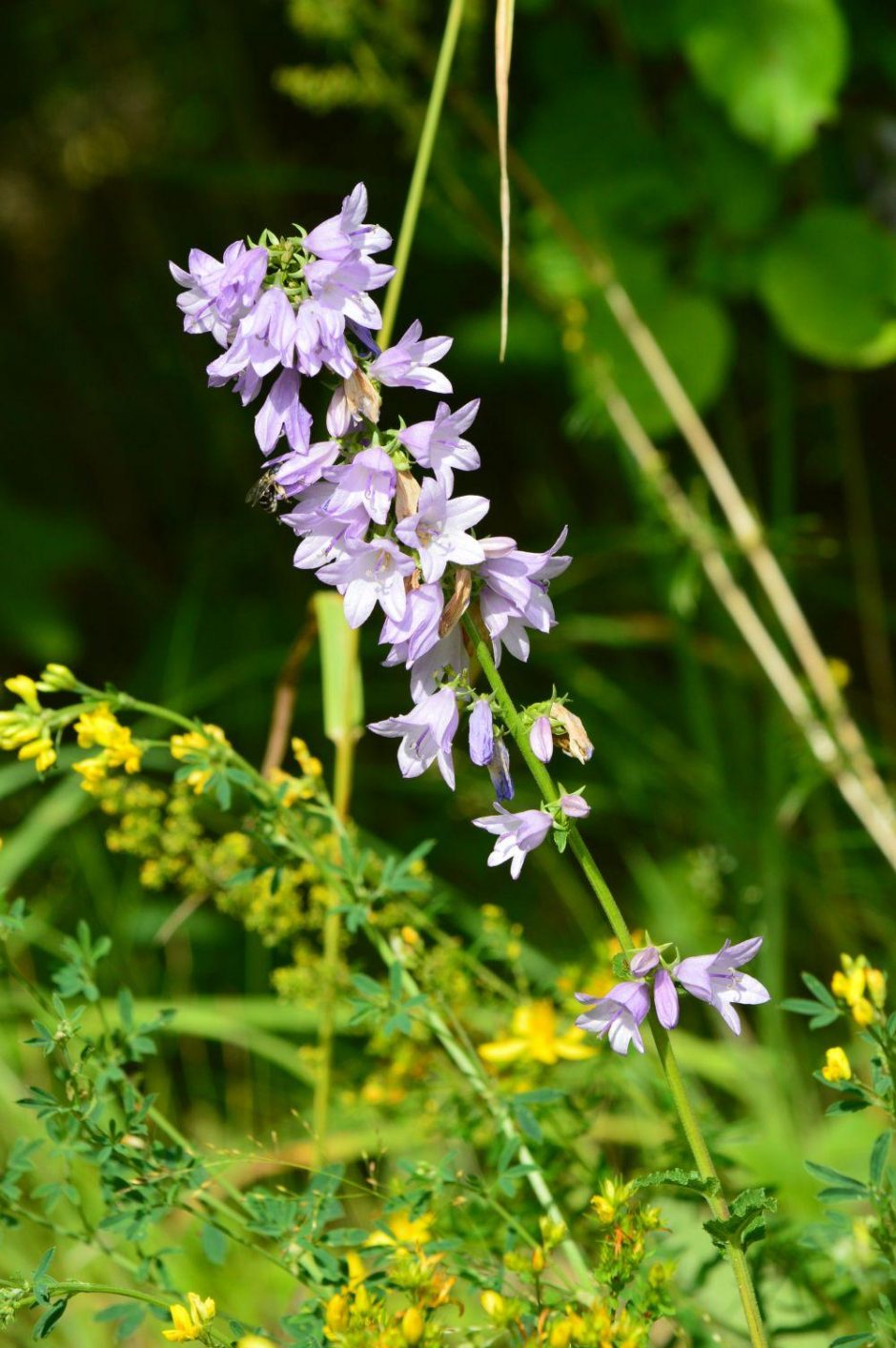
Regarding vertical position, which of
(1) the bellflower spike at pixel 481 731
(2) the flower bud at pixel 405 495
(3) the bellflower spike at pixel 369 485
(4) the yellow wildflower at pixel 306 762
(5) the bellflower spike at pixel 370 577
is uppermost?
(3) the bellflower spike at pixel 369 485

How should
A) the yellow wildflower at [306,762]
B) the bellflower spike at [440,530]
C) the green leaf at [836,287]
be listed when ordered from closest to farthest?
the bellflower spike at [440,530]
the yellow wildflower at [306,762]
the green leaf at [836,287]

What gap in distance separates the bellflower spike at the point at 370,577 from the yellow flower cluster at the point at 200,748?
0.32 meters

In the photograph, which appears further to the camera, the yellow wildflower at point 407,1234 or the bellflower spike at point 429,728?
the yellow wildflower at point 407,1234

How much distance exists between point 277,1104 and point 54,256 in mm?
2581

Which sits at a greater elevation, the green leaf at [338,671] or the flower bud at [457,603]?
the flower bud at [457,603]

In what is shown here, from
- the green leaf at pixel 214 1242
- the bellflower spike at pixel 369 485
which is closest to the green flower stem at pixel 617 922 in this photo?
the bellflower spike at pixel 369 485

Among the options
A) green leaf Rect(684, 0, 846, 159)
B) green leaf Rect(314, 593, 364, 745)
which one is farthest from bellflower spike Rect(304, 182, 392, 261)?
green leaf Rect(684, 0, 846, 159)

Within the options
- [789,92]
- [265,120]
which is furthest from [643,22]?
[265,120]

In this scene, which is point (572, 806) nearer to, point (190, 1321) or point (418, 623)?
point (418, 623)

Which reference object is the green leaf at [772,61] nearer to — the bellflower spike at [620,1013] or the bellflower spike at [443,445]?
the bellflower spike at [443,445]

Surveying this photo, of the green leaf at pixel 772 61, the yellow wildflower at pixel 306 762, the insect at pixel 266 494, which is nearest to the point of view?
the insect at pixel 266 494

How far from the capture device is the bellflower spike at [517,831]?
1.01m

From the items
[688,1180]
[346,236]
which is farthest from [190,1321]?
[346,236]

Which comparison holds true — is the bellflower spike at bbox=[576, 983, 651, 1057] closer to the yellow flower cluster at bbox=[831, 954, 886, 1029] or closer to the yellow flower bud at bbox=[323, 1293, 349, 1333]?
the yellow flower cluster at bbox=[831, 954, 886, 1029]
